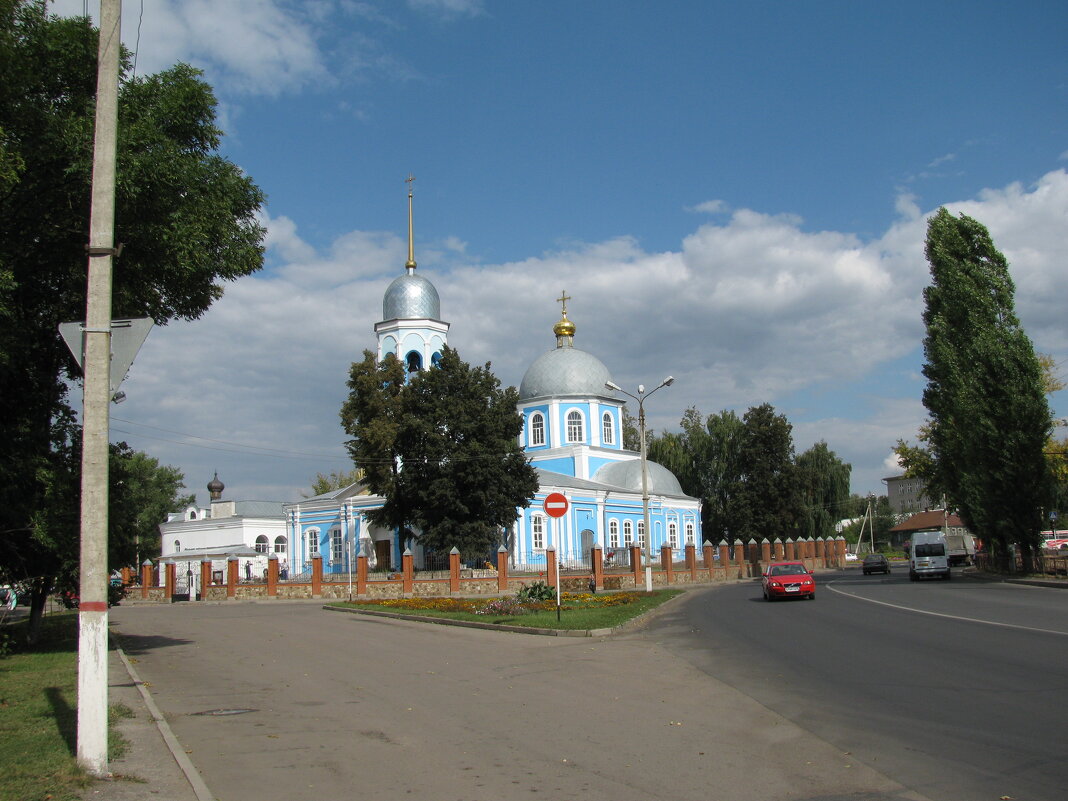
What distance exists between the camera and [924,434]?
46.3 m

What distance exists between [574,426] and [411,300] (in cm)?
1491

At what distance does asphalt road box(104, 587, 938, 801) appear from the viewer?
6621 millimetres

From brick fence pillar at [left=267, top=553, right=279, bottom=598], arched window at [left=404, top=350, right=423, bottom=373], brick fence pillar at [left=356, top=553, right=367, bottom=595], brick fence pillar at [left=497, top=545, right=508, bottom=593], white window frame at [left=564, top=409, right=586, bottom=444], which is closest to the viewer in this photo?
brick fence pillar at [left=497, top=545, right=508, bottom=593]

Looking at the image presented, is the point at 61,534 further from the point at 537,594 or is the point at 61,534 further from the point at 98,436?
the point at 537,594

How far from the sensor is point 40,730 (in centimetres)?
850

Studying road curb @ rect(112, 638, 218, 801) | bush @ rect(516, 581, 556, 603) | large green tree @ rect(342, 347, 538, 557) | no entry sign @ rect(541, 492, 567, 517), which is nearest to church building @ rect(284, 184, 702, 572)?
large green tree @ rect(342, 347, 538, 557)

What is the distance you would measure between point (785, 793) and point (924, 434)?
4380 centimetres

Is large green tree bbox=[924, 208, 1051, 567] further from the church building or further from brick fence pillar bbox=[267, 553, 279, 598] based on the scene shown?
brick fence pillar bbox=[267, 553, 279, 598]

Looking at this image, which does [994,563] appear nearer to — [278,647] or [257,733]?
[278,647]

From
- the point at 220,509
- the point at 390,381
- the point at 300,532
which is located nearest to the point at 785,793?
the point at 390,381

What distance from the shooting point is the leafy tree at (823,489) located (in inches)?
2852

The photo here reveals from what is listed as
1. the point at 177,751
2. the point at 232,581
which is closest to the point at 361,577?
the point at 232,581

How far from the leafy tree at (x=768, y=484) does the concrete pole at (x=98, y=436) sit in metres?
61.0

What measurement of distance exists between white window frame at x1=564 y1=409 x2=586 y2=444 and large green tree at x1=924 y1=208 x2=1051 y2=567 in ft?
82.8
